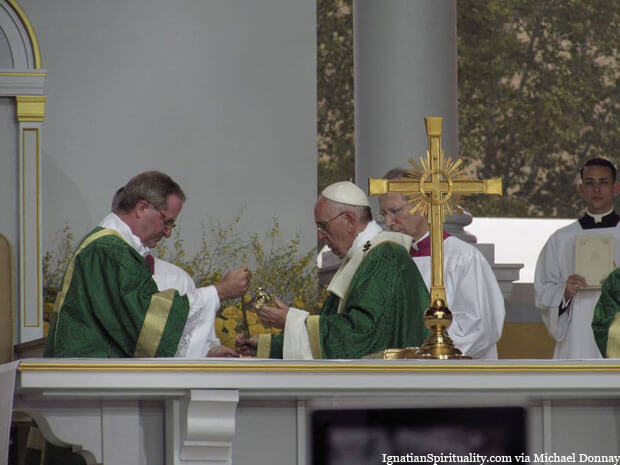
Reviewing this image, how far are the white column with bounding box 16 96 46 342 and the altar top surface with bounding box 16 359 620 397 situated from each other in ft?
14.3

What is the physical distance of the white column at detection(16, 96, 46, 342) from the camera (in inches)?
344

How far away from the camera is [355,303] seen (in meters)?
5.90

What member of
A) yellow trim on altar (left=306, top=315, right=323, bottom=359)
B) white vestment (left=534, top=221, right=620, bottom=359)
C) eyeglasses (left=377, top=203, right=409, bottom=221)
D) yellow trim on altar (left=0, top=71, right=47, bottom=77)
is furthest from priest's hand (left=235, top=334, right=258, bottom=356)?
yellow trim on altar (left=0, top=71, right=47, bottom=77)

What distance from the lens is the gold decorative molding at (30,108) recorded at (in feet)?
28.9

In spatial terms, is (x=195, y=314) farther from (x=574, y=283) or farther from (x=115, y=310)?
(x=574, y=283)

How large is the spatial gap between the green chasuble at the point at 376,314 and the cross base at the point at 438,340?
1.98ft

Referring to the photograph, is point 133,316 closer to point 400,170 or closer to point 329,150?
point 400,170

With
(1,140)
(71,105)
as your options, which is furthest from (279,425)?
(71,105)

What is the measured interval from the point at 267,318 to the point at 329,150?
11.4 m

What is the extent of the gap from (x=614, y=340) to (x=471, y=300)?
1.84 metres

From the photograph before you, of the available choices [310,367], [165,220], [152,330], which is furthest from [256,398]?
[165,220]

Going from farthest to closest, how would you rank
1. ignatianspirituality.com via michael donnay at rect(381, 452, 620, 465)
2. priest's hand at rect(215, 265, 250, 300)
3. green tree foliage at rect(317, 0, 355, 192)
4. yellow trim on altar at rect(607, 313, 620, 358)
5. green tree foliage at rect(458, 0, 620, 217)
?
green tree foliage at rect(317, 0, 355, 192) → green tree foliage at rect(458, 0, 620, 217) → priest's hand at rect(215, 265, 250, 300) → yellow trim on altar at rect(607, 313, 620, 358) → ignatianspirituality.com via michael donnay at rect(381, 452, 620, 465)

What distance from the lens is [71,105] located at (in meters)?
9.88

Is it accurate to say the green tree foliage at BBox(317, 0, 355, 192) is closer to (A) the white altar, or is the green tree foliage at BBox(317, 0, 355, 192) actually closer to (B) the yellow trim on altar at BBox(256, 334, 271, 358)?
(B) the yellow trim on altar at BBox(256, 334, 271, 358)
